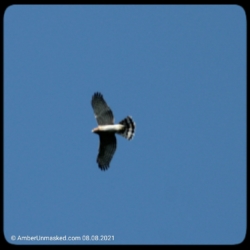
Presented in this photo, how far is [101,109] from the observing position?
38.8 ft

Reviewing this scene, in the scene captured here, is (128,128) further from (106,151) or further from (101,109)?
(106,151)

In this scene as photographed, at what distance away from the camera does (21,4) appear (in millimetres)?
11117

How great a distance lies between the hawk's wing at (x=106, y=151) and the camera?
12203 mm

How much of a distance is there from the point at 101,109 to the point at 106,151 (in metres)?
1.05

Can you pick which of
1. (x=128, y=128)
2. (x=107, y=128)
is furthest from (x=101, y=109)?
(x=128, y=128)

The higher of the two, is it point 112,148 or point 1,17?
point 1,17

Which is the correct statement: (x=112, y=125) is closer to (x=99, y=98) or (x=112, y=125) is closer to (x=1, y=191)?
(x=99, y=98)

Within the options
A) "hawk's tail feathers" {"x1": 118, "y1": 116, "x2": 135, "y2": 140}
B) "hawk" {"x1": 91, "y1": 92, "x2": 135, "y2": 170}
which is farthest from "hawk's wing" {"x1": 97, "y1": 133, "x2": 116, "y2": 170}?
"hawk's tail feathers" {"x1": 118, "y1": 116, "x2": 135, "y2": 140}

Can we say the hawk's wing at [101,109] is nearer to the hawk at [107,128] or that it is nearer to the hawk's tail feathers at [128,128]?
the hawk at [107,128]

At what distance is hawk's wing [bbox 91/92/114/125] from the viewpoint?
11766 millimetres

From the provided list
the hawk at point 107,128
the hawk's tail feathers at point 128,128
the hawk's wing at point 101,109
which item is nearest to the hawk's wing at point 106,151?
the hawk at point 107,128

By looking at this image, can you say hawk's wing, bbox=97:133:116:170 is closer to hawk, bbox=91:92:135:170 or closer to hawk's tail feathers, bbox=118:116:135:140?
hawk, bbox=91:92:135:170
